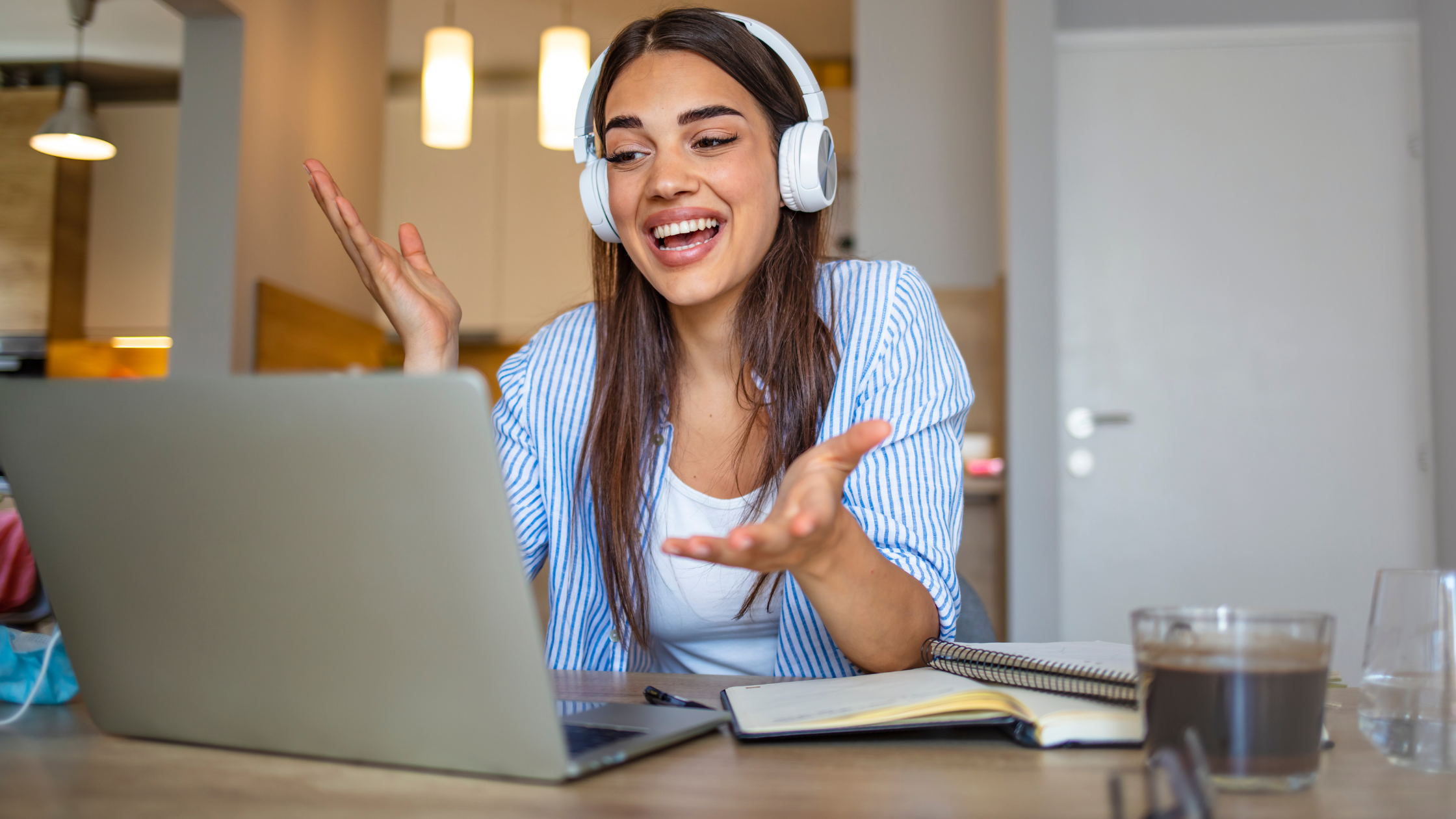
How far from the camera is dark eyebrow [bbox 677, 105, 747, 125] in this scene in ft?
3.97

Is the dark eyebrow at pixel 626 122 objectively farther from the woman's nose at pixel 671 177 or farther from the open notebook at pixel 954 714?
the open notebook at pixel 954 714

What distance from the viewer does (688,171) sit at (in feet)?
3.98

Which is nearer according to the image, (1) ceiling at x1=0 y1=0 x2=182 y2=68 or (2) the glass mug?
(2) the glass mug

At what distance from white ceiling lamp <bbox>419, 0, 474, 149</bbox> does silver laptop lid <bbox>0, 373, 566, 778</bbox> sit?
289 cm

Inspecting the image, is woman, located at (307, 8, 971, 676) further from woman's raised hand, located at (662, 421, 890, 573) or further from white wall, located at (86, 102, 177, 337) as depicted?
white wall, located at (86, 102, 177, 337)

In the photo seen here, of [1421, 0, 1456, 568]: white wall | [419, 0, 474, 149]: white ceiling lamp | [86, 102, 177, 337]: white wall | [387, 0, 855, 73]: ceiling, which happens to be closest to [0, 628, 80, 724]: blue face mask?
[419, 0, 474, 149]: white ceiling lamp

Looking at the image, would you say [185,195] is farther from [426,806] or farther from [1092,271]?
[426,806]

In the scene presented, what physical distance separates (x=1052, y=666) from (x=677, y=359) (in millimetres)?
742

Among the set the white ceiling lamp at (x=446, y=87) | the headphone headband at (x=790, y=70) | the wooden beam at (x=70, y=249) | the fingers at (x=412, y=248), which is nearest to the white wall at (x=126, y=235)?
the wooden beam at (x=70, y=249)

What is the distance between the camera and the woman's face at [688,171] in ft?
3.98

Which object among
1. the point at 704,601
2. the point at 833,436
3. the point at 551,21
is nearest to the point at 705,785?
the point at 833,436

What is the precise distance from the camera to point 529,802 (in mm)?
505

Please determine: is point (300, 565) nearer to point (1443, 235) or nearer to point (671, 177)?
point (671, 177)

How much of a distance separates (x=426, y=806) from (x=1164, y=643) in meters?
0.36
